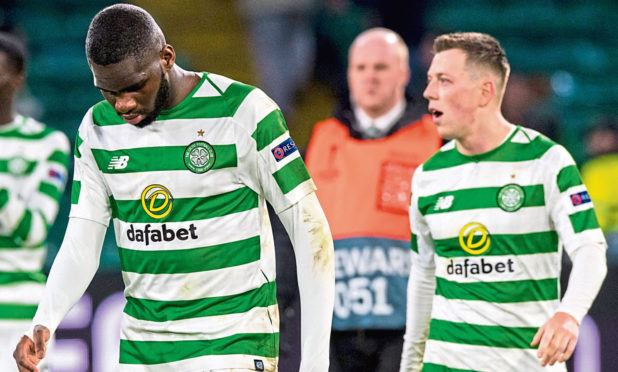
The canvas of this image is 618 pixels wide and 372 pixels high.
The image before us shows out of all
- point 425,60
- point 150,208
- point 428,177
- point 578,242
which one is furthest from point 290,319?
point 425,60

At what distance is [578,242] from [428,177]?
28.3 inches

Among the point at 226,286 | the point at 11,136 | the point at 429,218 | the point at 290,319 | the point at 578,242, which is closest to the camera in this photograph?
the point at 226,286

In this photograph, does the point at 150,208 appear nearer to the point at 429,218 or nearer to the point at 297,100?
the point at 429,218

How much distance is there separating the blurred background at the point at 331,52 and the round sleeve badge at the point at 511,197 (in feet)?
12.9

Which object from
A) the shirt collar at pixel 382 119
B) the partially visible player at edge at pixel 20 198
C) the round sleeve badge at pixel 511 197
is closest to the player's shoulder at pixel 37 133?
the partially visible player at edge at pixel 20 198

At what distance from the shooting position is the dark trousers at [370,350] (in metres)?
4.81

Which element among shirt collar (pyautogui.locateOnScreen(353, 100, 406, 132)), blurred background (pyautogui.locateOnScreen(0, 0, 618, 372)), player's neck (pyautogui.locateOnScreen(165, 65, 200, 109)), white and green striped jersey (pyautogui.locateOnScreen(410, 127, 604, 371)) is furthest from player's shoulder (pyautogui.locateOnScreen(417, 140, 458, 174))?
blurred background (pyautogui.locateOnScreen(0, 0, 618, 372))

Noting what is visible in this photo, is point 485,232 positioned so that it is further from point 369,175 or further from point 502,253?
point 369,175

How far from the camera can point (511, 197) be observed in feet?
12.2

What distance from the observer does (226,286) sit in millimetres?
2869

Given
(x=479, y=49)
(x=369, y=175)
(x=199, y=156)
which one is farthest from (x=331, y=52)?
(x=199, y=156)

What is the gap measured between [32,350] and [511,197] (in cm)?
181

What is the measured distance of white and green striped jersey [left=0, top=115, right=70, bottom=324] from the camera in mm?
4512

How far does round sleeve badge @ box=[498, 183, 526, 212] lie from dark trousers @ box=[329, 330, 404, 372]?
51.4 inches
